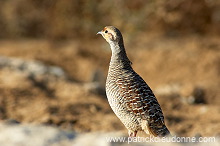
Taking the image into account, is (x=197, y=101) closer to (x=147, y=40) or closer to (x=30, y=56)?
(x=30, y=56)

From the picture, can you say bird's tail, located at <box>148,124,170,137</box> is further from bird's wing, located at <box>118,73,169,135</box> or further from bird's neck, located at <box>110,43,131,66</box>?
bird's neck, located at <box>110,43,131,66</box>

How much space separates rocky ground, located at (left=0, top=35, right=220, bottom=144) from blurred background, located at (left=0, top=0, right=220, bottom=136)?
0.02m

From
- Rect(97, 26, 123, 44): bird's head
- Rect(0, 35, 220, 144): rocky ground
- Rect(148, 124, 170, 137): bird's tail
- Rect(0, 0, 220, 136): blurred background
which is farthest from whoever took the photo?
Rect(0, 0, 220, 136): blurred background

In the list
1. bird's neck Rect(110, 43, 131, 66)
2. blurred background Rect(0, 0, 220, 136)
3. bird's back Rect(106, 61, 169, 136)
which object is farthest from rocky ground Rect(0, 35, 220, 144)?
bird's back Rect(106, 61, 169, 136)

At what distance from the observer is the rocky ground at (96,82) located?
7875mm

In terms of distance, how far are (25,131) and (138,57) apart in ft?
34.4

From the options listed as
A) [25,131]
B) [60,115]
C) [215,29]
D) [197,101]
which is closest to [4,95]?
[60,115]

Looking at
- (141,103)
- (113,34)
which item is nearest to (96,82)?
(113,34)

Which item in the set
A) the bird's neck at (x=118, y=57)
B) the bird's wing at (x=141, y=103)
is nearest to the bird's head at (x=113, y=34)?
the bird's neck at (x=118, y=57)

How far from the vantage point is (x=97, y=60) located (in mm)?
13961

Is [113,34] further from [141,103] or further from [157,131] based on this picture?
[157,131]

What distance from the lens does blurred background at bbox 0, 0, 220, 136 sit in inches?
322

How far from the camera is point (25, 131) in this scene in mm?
3871

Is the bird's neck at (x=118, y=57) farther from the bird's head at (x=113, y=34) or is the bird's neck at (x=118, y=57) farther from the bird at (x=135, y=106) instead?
the bird at (x=135, y=106)
